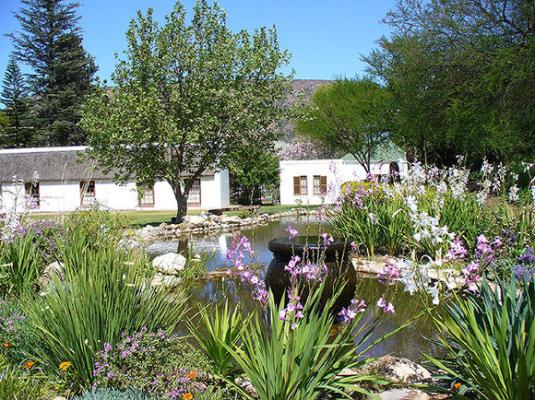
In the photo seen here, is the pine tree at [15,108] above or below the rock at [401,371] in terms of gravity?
above

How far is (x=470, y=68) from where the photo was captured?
52.5 ft

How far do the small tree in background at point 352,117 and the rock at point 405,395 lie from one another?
29.6 metres

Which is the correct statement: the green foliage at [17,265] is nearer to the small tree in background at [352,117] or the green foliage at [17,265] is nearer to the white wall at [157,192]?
the white wall at [157,192]

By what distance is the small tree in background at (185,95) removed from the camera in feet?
66.4

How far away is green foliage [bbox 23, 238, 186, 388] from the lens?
419 cm

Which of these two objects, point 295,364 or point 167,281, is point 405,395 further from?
point 167,281

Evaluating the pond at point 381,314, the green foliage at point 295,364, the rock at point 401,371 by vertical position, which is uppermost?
the green foliage at point 295,364

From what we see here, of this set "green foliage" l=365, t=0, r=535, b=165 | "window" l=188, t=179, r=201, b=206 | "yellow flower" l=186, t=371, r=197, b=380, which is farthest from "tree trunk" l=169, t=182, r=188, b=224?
"yellow flower" l=186, t=371, r=197, b=380

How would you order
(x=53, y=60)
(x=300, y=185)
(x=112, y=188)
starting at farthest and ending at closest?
(x=53, y=60), (x=300, y=185), (x=112, y=188)

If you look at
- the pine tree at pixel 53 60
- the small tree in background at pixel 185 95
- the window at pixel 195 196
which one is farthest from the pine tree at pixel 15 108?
the small tree in background at pixel 185 95

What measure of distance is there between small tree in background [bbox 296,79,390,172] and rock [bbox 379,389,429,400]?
29.6 metres

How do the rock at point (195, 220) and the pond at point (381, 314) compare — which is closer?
the pond at point (381, 314)

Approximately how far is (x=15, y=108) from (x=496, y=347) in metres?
55.4

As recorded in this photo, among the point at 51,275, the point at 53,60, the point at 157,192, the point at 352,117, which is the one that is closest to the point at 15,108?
the point at 53,60
